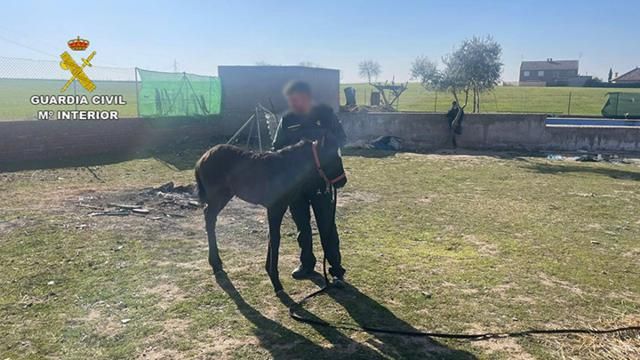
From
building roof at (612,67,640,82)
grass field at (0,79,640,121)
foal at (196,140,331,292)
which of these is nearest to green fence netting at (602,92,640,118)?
grass field at (0,79,640,121)

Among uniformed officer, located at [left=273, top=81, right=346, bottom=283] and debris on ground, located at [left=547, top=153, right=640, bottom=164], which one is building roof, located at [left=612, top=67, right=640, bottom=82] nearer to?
debris on ground, located at [left=547, top=153, right=640, bottom=164]

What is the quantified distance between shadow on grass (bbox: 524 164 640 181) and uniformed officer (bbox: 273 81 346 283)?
26.7 feet

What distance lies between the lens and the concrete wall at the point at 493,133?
13.6 meters

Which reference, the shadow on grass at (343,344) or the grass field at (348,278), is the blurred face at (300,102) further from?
the shadow on grass at (343,344)

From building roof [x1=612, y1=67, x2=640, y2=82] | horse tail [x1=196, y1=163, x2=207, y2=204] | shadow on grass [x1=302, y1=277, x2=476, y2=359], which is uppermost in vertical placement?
building roof [x1=612, y1=67, x2=640, y2=82]

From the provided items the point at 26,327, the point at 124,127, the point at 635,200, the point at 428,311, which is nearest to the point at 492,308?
the point at 428,311

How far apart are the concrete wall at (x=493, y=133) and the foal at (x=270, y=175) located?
11.1m

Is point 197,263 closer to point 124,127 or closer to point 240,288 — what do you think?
point 240,288

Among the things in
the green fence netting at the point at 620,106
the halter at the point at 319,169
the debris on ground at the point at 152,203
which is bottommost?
the debris on ground at the point at 152,203

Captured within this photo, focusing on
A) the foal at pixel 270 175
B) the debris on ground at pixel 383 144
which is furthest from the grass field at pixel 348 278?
the debris on ground at pixel 383 144

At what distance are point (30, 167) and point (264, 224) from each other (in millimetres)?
6808

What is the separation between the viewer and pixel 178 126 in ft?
44.7

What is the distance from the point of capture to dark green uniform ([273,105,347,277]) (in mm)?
4195

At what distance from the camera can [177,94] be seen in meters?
14.7
